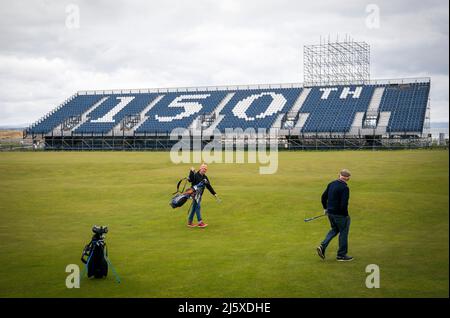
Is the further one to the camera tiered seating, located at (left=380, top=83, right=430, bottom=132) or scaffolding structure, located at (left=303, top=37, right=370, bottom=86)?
scaffolding structure, located at (left=303, top=37, right=370, bottom=86)

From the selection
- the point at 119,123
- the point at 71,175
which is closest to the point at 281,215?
the point at 71,175

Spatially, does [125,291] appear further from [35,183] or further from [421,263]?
[35,183]

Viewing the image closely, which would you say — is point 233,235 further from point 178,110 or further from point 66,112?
point 66,112

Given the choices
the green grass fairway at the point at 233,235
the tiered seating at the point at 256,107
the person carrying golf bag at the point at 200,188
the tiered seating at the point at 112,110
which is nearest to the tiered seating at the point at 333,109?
the tiered seating at the point at 256,107

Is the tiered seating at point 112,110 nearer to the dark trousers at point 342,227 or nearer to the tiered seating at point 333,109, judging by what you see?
the tiered seating at point 333,109

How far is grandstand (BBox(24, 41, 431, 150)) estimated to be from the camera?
6200cm

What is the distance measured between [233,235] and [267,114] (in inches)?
2179

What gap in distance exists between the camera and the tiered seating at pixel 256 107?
228ft

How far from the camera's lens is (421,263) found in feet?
39.2

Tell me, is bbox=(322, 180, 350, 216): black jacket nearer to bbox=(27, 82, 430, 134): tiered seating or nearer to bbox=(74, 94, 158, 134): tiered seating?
bbox=(27, 82, 430, 134): tiered seating

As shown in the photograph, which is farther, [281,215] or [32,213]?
[32,213]

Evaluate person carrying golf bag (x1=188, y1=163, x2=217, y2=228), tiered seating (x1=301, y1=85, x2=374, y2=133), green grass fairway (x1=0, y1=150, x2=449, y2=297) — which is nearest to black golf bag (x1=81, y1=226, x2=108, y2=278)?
green grass fairway (x1=0, y1=150, x2=449, y2=297)

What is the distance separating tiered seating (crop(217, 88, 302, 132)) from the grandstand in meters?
0.15

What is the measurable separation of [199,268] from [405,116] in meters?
56.2
